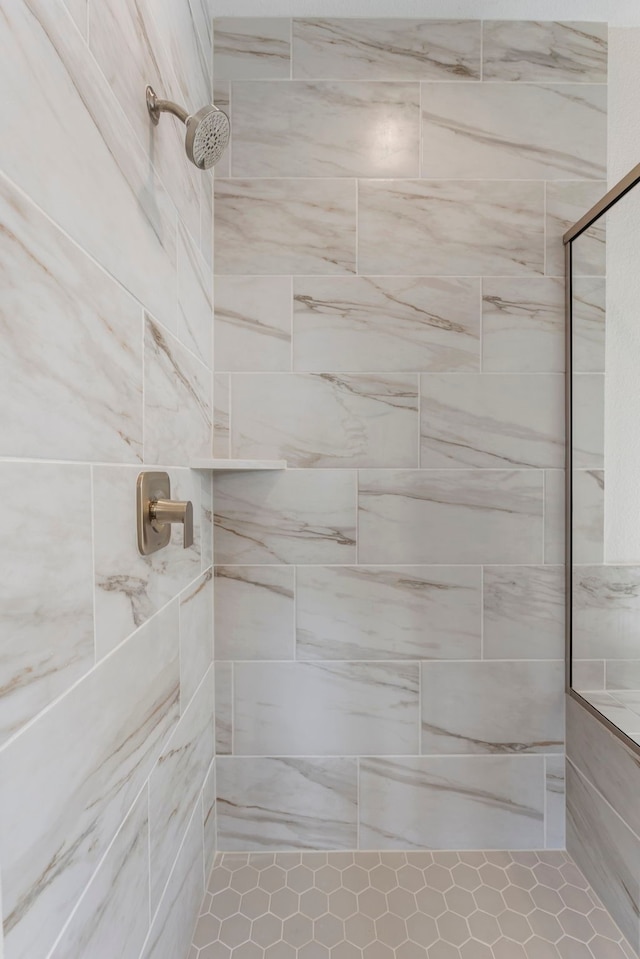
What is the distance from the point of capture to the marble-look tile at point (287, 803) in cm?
128

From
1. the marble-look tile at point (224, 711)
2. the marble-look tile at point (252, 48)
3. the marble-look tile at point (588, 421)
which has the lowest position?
the marble-look tile at point (224, 711)

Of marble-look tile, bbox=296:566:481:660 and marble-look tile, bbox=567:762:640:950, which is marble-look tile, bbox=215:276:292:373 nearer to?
marble-look tile, bbox=296:566:481:660

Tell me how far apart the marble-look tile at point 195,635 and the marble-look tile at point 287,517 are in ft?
0.41

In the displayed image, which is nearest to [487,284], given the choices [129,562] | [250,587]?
[250,587]

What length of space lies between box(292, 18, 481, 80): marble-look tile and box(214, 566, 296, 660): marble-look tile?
1243 mm

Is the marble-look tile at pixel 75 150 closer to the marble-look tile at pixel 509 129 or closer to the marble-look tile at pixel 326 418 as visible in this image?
the marble-look tile at pixel 326 418

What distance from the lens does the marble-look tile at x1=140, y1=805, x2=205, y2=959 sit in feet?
2.73

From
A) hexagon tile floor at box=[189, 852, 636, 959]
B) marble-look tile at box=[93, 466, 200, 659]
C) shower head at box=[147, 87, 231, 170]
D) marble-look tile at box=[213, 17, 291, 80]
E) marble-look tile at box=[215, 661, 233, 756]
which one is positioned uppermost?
marble-look tile at box=[213, 17, 291, 80]

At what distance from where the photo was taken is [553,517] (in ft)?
4.23

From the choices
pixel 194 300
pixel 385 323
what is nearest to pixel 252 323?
pixel 194 300

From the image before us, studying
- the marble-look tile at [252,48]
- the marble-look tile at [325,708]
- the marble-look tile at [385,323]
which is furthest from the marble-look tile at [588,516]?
the marble-look tile at [252,48]

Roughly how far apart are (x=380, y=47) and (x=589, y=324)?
85 centimetres

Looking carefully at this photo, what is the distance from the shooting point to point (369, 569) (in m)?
1.28

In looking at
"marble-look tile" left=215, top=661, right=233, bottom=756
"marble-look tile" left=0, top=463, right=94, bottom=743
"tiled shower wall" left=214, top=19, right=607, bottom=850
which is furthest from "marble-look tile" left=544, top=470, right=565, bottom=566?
"marble-look tile" left=0, top=463, right=94, bottom=743
